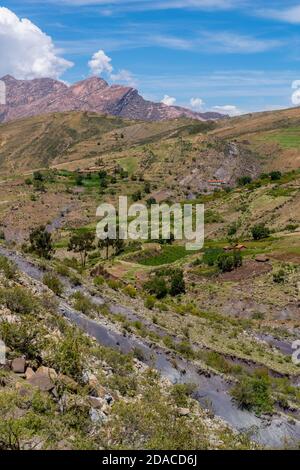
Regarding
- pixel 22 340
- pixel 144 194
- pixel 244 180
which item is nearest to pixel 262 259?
pixel 22 340

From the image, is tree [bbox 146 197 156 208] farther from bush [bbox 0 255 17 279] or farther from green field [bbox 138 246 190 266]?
bush [bbox 0 255 17 279]

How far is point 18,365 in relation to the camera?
1961 centimetres

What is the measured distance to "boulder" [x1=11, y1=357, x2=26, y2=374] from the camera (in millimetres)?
19484

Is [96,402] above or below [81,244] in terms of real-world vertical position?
above

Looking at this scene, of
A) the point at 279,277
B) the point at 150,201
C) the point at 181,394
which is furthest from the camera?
the point at 150,201

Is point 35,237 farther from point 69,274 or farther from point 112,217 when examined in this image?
point 112,217

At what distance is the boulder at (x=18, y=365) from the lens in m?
19.5

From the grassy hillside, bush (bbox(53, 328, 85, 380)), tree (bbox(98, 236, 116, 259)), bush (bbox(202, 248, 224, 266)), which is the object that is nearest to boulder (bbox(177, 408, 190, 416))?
the grassy hillside

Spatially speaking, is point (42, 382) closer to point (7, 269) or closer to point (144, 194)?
point (7, 269)

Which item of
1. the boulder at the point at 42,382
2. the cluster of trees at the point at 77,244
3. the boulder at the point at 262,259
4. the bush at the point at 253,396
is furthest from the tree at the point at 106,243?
the boulder at the point at 42,382

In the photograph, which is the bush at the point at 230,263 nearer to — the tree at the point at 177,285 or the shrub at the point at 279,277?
the shrub at the point at 279,277

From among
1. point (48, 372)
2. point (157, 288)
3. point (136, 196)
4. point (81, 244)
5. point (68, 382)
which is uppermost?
point (136, 196)
